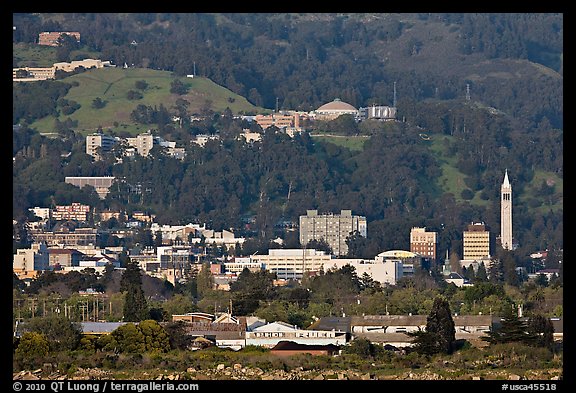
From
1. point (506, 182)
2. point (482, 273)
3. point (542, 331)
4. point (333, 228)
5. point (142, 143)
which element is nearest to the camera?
point (542, 331)

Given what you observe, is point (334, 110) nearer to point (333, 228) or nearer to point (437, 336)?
point (333, 228)

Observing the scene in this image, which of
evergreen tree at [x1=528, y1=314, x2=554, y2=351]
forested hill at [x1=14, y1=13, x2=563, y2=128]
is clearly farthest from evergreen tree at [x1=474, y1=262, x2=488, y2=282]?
forested hill at [x1=14, y1=13, x2=563, y2=128]

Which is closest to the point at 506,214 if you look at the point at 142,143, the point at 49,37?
the point at 142,143

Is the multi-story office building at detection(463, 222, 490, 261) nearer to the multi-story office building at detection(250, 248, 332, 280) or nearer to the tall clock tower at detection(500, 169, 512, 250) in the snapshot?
the tall clock tower at detection(500, 169, 512, 250)

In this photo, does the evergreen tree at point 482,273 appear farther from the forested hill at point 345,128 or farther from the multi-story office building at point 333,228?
the multi-story office building at point 333,228
